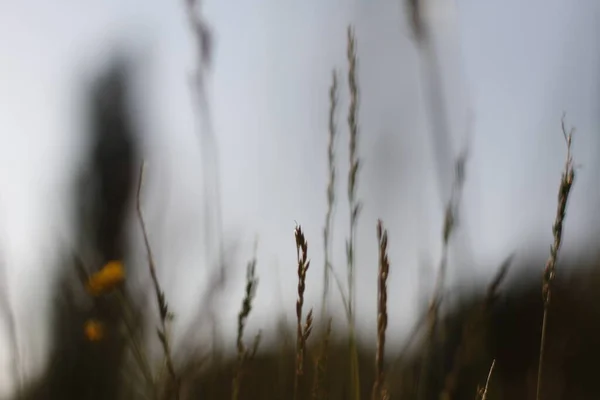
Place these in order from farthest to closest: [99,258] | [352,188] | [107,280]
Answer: [99,258] → [107,280] → [352,188]

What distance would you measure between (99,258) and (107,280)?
1578 millimetres

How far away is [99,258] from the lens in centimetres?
293

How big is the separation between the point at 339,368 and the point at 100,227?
275 inches

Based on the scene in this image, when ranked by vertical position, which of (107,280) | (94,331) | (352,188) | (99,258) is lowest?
(99,258)

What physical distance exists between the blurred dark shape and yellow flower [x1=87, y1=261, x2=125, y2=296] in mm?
25

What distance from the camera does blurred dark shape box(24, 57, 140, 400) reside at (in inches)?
76.4

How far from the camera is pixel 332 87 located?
1.23 meters

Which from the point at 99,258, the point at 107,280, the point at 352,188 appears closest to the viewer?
the point at 352,188

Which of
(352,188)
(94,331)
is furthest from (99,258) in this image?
(352,188)

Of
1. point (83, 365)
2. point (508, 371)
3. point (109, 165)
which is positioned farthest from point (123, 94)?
point (508, 371)

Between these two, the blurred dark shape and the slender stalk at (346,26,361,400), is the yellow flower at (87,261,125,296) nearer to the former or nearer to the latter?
the blurred dark shape

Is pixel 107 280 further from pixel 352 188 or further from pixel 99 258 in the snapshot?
pixel 99 258

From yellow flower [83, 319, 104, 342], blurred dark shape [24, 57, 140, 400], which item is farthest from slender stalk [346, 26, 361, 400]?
yellow flower [83, 319, 104, 342]

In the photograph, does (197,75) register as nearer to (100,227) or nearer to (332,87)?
(332,87)
